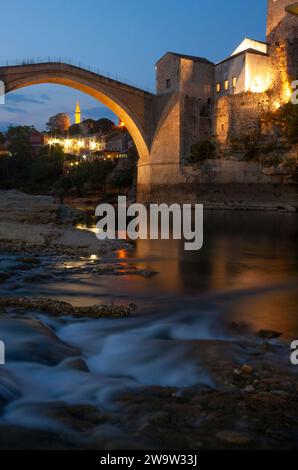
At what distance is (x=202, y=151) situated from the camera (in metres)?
32.2

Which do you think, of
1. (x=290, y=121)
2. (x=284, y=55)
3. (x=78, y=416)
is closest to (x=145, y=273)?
(x=78, y=416)

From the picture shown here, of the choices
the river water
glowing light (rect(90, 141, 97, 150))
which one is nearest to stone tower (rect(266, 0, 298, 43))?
the river water

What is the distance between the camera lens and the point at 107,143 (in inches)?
2388

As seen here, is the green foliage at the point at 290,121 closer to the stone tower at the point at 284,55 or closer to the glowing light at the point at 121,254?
the stone tower at the point at 284,55

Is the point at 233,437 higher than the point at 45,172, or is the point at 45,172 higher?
the point at 45,172

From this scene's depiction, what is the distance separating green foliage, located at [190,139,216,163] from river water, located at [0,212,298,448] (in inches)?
887

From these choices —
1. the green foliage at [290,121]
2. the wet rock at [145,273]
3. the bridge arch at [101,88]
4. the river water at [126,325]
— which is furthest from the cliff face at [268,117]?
the wet rock at [145,273]

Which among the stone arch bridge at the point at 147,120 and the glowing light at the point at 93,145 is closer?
the stone arch bridge at the point at 147,120

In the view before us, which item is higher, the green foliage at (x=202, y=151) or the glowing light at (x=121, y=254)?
the green foliage at (x=202, y=151)

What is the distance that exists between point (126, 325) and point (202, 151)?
28616mm

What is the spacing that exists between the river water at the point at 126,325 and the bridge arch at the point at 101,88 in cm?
2192

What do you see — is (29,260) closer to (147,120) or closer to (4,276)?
(4,276)

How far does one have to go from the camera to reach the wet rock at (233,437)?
236 centimetres
